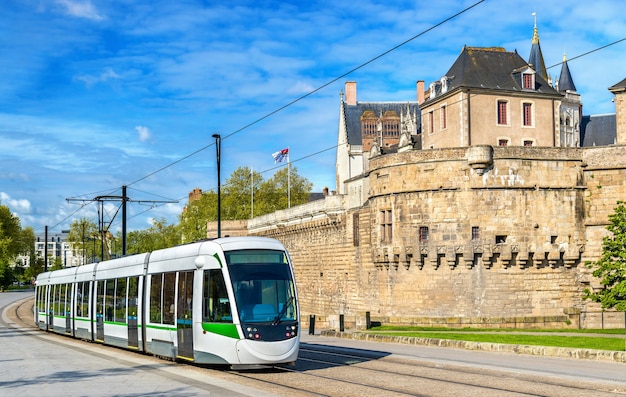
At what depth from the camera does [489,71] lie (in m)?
60.5

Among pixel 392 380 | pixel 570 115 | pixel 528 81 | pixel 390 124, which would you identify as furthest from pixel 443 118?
pixel 392 380

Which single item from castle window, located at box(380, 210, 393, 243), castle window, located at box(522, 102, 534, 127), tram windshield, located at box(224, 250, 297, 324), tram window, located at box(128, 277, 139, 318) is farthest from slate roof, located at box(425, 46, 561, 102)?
tram windshield, located at box(224, 250, 297, 324)

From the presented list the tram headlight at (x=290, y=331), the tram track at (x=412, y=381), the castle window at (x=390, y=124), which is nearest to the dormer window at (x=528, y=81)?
the castle window at (x=390, y=124)

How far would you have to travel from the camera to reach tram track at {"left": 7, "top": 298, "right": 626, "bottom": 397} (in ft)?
50.3

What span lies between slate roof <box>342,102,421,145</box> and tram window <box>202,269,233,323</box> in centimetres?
6745

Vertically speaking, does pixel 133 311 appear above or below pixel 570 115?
below

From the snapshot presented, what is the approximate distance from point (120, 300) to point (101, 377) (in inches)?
386

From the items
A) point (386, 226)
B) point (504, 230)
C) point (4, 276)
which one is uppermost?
point (386, 226)

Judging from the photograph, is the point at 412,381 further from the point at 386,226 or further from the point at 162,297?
the point at 386,226

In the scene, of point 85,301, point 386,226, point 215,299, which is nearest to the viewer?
point 215,299

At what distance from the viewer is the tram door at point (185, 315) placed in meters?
20.7

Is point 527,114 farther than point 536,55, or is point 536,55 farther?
point 536,55

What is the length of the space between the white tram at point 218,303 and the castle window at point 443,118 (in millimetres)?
38776

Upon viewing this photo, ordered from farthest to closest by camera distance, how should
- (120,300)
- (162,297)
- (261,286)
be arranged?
1. (120,300)
2. (162,297)
3. (261,286)
